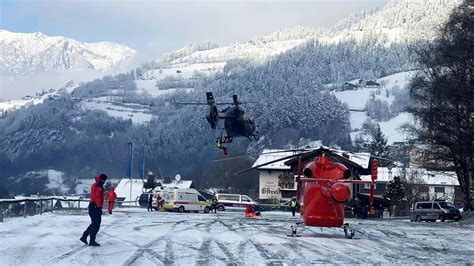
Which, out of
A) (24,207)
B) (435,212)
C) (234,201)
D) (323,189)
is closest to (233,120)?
(24,207)

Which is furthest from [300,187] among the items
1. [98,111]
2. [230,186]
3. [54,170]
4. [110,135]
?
[98,111]

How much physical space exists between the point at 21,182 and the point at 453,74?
8837 centimetres

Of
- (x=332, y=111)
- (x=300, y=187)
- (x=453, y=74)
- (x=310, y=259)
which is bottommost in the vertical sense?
(x=310, y=259)

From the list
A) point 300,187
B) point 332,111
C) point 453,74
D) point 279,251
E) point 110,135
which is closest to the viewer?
point 279,251

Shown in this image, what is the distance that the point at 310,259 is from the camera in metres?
15.8

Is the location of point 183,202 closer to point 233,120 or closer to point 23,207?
point 233,120

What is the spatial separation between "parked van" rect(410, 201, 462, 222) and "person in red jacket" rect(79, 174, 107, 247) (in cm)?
3102

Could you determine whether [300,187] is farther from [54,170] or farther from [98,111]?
[98,111]

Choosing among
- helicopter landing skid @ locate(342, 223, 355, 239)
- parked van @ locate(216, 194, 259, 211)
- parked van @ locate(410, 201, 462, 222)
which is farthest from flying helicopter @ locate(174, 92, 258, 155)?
parked van @ locate(216, 194, 259, 211)

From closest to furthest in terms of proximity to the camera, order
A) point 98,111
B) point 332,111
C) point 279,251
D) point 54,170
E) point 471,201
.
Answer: point 279,251, point 471,201, point 54,170, point 332,111, point 98,111

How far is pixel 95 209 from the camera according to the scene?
61.7 ft

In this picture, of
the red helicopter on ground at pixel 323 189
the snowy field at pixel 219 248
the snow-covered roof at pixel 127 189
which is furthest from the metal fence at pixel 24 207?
the snow-covered roof at pixel 127 189

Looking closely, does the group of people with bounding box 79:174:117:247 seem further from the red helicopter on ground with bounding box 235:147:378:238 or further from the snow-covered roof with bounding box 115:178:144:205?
Answer: the snow-covered roof with bounding box 115:178:144:205

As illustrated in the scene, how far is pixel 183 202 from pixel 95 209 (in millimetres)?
37771
